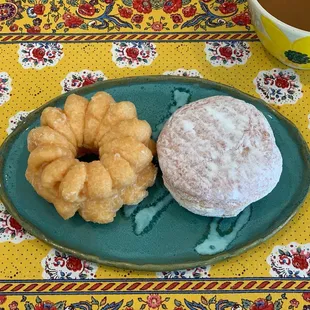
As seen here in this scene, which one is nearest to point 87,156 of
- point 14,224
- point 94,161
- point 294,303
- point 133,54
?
point 94,161

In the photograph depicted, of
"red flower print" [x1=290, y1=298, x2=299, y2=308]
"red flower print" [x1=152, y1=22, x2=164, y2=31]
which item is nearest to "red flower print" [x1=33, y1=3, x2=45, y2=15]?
"red flower print" [x1=152, y1=22, x2=164, y2=31]

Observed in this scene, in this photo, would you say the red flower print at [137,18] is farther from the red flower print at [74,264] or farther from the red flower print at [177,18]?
the red flower print at [74,264]

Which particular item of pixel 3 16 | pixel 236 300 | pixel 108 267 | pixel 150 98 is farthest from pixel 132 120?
pixel 3 16

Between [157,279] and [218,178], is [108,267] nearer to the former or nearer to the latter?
[157,279]

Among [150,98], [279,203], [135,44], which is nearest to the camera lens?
[279,203]

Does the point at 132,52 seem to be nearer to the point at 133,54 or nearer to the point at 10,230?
the point at 133,54
